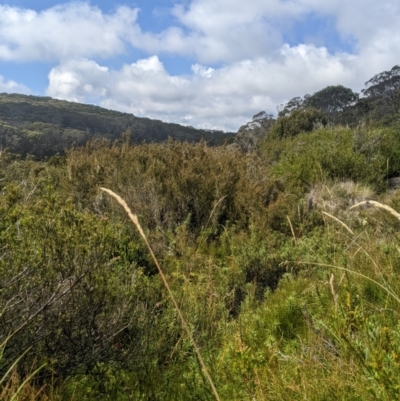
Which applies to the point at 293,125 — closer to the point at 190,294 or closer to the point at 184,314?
the point at 190,294

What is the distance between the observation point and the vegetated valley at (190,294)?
1884 mm

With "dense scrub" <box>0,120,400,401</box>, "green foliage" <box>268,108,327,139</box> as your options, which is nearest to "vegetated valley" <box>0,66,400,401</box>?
"dense scrub" <box>0,120,400,401</box>

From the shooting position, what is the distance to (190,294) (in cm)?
340

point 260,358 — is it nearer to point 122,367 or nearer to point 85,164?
point 122,367

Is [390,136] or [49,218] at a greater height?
[390,136]

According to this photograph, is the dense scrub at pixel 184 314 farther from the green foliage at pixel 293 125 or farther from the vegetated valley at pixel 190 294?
the green foliage at pixel 293 125

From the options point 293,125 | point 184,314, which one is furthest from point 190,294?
point 293,125

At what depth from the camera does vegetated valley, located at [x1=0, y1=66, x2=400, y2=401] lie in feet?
6.18

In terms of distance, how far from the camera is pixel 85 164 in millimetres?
7758

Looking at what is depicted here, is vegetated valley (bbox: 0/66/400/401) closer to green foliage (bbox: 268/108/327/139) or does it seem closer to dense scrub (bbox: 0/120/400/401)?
dense scrub (bbox: 0/120/400/401)

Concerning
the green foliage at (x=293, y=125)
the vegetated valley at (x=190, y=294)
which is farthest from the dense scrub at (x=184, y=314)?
the green foliage at (x=293, y=125)

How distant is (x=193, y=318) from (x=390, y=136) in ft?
31.5

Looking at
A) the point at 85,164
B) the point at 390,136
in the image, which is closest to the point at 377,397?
the point at 85,164

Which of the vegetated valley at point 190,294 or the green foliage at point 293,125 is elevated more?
the green foliage at point 293,125
